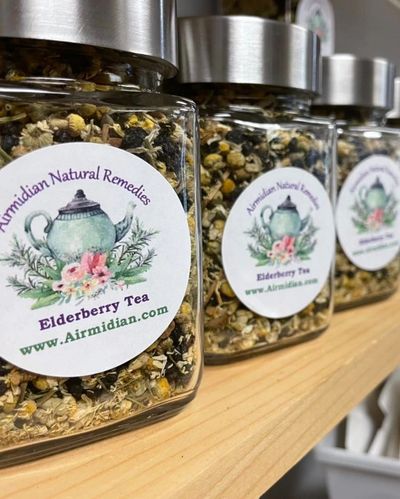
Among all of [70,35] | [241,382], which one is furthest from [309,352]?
→ [70,35]

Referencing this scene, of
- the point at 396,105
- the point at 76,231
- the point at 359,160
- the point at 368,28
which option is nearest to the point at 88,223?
the point at 76,231

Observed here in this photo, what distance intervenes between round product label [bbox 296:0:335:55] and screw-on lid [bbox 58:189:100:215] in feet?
1.38

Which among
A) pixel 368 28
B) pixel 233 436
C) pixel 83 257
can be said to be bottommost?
pixel 233 436

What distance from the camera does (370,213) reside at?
1.79 ft

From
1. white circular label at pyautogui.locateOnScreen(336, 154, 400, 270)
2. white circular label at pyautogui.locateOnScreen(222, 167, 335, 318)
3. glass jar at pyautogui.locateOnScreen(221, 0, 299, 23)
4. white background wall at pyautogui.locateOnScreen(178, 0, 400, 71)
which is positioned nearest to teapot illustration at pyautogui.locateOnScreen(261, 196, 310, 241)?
white circular label at pyautogui.locateOnScreen(222, 167, 335, 318)

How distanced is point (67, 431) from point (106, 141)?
0.14m

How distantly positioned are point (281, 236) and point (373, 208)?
16 centimetres

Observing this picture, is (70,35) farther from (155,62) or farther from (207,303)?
(207,303)

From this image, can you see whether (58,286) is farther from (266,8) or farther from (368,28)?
(368,28)

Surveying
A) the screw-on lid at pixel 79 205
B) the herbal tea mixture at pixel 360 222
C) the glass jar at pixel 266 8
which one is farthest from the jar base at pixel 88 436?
the glass jar at pixel 266 8

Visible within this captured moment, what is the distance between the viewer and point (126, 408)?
0.32 meters

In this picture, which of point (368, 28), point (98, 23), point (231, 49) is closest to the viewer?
point (98, 23)

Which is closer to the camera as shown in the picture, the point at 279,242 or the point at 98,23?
the point at 98,23

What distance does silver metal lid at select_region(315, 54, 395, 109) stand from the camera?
21.0 inches
